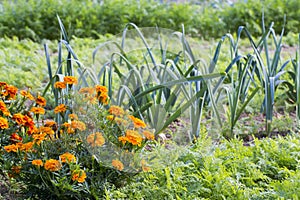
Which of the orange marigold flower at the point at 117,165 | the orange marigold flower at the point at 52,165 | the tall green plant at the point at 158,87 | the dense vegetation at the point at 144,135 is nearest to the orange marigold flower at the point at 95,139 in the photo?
the dense vegetation at the point at 144,135

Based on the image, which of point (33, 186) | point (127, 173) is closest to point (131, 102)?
point (127, 173)

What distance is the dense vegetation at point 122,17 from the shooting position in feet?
25.9

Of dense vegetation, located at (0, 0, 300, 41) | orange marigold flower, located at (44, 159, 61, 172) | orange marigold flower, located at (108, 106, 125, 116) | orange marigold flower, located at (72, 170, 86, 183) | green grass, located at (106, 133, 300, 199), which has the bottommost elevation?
green grass, located at (106, 133, 300, 199)

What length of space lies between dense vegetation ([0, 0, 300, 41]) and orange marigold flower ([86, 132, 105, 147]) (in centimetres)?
494

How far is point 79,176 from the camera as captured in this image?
109 inches

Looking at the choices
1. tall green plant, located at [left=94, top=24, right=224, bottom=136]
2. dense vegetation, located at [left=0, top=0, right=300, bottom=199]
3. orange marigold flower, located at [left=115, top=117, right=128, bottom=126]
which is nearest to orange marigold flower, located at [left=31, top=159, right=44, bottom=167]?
dense vegetation, located at [left=0, top=0, right=300, bottom=199]

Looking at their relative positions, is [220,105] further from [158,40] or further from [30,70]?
[30,70]

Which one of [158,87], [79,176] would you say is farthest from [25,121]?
[158,87]

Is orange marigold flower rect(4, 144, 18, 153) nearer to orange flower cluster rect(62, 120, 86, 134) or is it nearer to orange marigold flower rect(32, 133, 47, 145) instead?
orange marigold flower rect(32, 133, 47, 145)

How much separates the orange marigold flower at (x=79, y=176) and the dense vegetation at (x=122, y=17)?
201 inches

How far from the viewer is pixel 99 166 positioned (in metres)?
2.96

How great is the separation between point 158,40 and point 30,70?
2462 mm

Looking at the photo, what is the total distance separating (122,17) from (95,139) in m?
5.39

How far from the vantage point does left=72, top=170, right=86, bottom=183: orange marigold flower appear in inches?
109
